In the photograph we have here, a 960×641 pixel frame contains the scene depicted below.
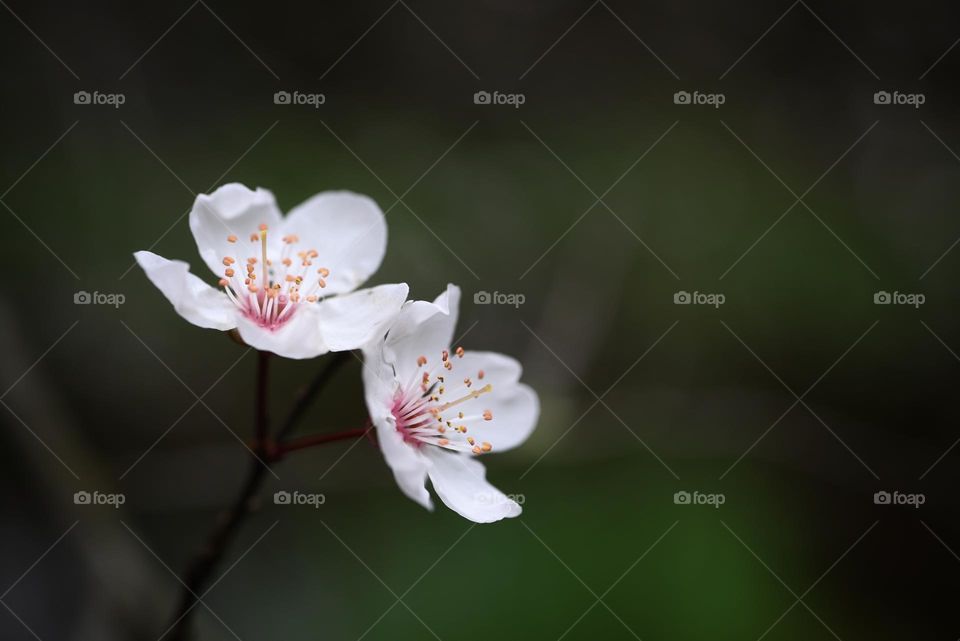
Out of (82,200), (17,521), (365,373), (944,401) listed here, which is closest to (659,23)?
(944,401)

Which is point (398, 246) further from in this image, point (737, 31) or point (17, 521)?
point (737, 31)

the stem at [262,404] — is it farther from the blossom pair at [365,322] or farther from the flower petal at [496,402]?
the flower petal at [496,402]

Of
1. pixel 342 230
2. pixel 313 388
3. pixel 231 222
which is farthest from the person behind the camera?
pixel 342 230

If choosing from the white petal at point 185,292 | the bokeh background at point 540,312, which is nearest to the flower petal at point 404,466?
the white petal at point 185,292

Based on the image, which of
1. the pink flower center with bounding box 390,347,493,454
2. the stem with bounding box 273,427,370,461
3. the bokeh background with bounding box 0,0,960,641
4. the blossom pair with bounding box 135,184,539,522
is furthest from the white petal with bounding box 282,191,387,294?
the bokeh background with bounding box 0,0,960,641

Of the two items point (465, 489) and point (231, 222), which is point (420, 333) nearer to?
point (465, 489)

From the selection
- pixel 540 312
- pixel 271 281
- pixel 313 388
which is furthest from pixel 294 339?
pixel 540 312
